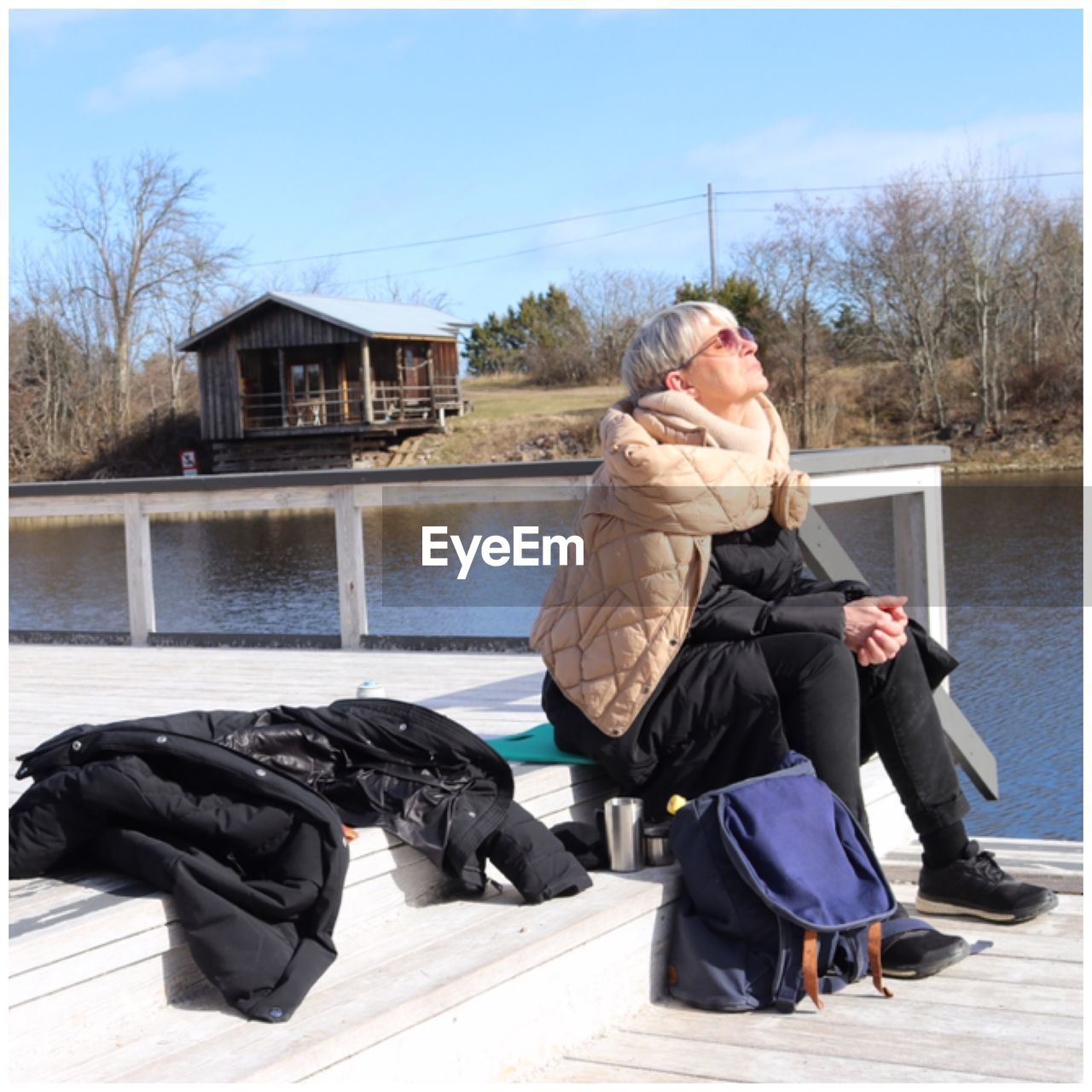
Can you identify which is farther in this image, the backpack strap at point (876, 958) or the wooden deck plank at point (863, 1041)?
the backpack strap at point (876, 958)

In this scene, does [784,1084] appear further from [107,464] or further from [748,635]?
[107,464]

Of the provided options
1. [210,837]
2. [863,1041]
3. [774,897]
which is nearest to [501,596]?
[774,897]

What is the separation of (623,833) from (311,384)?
3907cm

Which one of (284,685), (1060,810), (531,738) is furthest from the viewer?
(1060,810)

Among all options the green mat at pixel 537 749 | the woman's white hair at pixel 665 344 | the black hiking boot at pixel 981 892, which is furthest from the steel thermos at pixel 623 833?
the woman's white hair at pixel 665 344

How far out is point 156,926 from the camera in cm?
235

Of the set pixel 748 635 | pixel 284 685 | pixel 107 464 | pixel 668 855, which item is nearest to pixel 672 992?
pixel 668 855

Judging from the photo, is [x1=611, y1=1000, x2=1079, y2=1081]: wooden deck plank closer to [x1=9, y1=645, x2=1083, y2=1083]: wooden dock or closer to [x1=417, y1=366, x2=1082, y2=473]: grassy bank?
[x1=9, y1=645, x2=1083, y2=1083]: wooden dock

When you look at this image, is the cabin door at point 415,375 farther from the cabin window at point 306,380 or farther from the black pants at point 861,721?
the black pants at point 861,721

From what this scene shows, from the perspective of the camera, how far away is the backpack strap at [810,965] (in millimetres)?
2721

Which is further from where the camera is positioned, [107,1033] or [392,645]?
[392,645]

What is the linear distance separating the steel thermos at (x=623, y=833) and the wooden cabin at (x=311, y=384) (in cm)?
3648

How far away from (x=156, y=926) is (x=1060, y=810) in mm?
4596

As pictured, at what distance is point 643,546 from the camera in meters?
3.06
